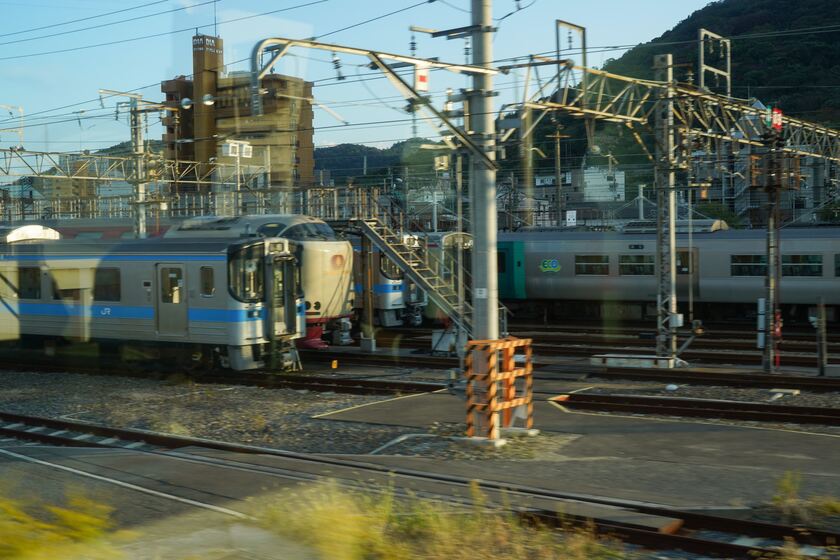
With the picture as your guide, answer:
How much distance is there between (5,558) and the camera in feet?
15.9

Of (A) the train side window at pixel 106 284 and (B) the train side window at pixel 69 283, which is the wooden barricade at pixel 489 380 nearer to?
(A) the train side window at pixel 106 284

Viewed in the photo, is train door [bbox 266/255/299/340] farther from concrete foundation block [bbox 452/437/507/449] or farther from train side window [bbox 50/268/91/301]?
concrete foundation block [bbox 452/437/507/449]

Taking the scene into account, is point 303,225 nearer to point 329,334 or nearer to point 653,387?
point 329,334

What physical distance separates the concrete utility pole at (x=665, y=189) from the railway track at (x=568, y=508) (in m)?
9.79

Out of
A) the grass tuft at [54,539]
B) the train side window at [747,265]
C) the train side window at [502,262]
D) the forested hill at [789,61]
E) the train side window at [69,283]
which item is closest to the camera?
the grass tuft at [54,539]

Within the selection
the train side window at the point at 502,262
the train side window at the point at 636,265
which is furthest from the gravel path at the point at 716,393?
the train side window at the point at 502,262

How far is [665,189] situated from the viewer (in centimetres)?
1770

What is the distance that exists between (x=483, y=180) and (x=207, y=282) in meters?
8.30

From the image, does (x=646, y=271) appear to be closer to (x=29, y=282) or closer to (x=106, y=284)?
(x=106, y=284)

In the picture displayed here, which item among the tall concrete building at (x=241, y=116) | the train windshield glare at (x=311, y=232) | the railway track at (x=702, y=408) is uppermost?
the tall concrete building at (x=241, y=116)

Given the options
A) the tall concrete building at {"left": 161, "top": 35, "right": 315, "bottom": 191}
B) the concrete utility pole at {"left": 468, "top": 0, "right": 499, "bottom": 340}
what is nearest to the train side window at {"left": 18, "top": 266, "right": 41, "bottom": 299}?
the tall concrete building at {"left": 161, "top": 35, "right": 315, "bottom": 191}

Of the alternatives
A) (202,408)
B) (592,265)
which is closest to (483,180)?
(202,408)

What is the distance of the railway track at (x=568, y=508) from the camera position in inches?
272

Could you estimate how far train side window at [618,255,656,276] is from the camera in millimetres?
27984
